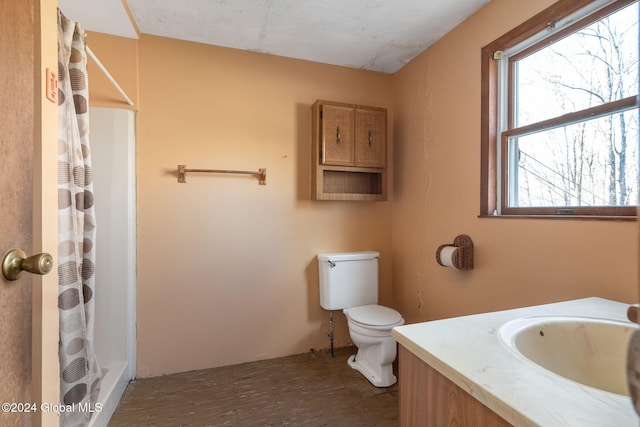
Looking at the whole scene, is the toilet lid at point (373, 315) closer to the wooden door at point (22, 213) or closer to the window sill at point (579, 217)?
the window sill at point (579, 217)

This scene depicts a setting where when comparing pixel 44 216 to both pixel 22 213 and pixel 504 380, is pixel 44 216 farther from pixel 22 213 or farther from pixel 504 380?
pixel 504 380

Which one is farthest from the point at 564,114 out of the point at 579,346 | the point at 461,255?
the point at 579,346

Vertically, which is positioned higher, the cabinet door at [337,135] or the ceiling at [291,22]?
the ceiling at [291,22]

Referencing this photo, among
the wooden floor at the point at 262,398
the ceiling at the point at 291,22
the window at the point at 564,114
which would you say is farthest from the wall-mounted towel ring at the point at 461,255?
the ceiling at the point at 291,22

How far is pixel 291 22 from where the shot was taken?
1.79 metres

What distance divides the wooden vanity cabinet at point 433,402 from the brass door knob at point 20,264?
92 centimetres

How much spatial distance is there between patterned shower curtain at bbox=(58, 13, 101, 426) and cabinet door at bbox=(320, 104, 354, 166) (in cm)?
140

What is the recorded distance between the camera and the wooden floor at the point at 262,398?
4.96 ft

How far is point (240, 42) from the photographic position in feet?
6.56

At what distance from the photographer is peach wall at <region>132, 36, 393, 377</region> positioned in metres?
1.91

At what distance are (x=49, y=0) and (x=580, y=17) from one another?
2.06 metres

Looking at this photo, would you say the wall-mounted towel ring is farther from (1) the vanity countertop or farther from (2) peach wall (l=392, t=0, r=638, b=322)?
(1) the vanity countertop

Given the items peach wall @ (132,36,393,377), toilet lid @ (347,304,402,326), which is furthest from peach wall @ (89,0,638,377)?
toilet lid @ (347,304,402,326)

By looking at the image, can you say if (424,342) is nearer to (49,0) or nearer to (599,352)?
(599,352)
